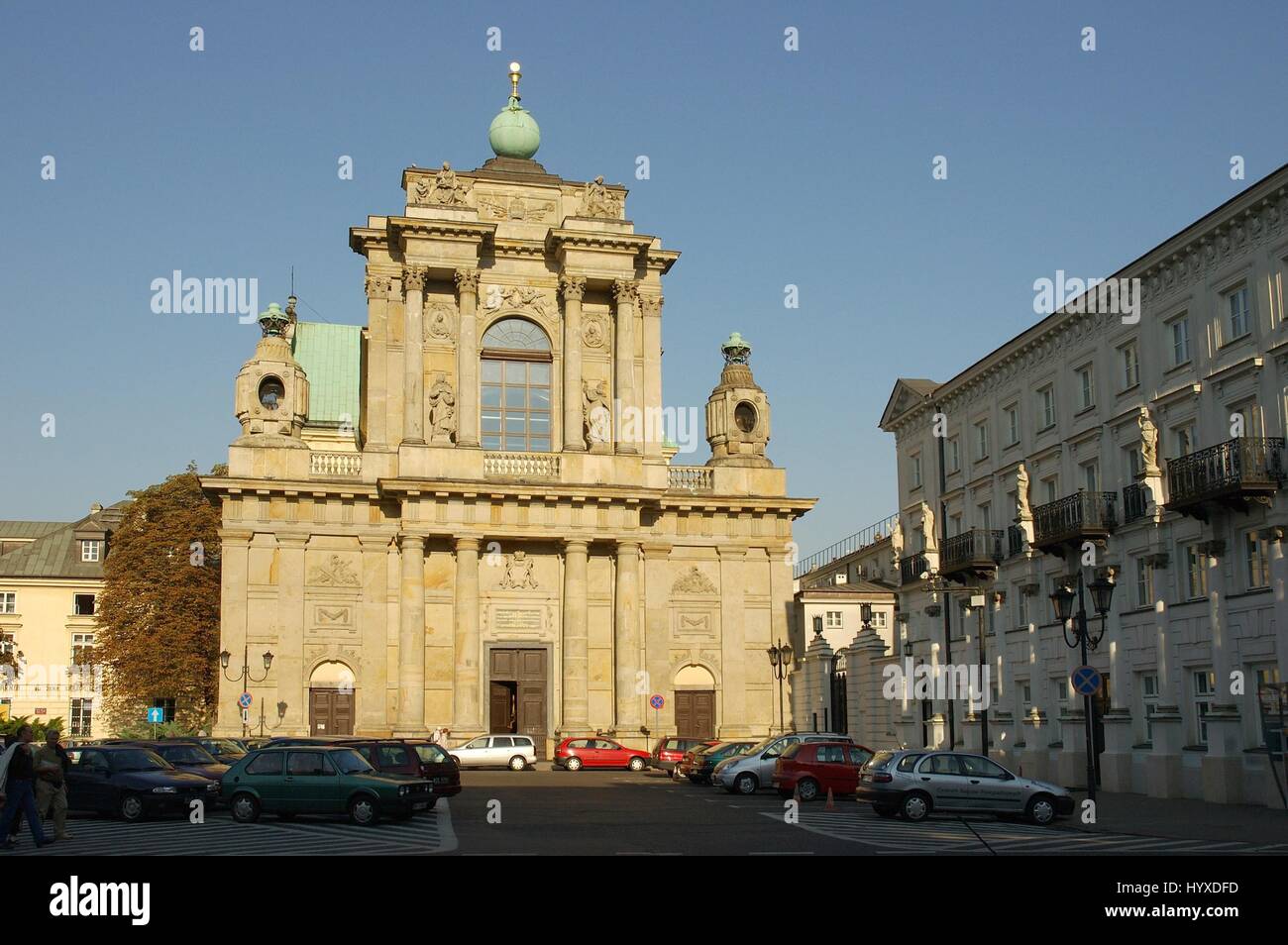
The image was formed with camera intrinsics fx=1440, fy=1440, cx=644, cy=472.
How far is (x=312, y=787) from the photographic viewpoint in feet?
86.6

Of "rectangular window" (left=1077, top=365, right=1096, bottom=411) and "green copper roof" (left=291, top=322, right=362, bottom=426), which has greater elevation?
"green copper roof" (left=291, top=322, right=362, bottom=426)

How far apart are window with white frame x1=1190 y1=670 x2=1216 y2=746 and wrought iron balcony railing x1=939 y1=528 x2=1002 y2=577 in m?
10.6

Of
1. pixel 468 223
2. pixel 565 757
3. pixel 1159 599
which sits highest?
pixel 468 223

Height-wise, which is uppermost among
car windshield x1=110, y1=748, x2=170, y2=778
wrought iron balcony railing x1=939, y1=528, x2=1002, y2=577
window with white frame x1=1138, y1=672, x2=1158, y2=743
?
wrought iron balcony railing x1=939, y1=528, x2=1002, y2=577

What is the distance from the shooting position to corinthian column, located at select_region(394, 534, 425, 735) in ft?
171

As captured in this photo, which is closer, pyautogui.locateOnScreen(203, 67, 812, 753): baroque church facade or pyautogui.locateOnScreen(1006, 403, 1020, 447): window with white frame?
pyautogui.locateOnScreen(1006, 403, 1020, 447): window with white frame

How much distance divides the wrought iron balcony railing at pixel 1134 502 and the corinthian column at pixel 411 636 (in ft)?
86.5

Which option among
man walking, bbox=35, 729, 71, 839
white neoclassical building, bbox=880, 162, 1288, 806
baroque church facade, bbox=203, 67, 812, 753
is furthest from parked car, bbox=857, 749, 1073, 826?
baroque church facade, bbox=203, 67, 812, 753

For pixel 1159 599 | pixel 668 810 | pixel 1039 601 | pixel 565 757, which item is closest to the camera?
pixel 668 810

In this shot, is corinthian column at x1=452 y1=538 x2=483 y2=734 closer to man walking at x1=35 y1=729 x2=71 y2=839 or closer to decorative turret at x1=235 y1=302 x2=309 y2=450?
decorative turret at x1=235 y1=302 x2=309 y2=450

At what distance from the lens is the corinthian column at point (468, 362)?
55062 millimetres
